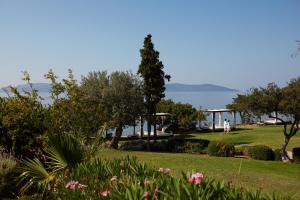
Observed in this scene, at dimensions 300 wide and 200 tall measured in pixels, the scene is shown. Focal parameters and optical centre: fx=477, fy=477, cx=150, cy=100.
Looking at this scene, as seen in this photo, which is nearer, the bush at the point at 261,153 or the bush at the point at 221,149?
the bush at the point at 261,153

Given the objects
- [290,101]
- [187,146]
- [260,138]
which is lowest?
[187,146]

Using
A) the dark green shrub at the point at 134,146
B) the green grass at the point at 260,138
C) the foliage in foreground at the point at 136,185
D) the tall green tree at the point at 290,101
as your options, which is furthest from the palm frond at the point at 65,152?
the green grass at the point at 260,138

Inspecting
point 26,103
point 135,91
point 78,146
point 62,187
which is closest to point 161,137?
point 135,91

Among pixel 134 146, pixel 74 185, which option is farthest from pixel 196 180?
pixel 134 146

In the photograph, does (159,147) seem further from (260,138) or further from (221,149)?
(260,138)

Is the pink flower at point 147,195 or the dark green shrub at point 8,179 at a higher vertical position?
the pink flower at point 147,195

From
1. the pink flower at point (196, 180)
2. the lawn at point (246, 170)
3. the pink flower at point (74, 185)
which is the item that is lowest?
the lawn at point (246, 170)

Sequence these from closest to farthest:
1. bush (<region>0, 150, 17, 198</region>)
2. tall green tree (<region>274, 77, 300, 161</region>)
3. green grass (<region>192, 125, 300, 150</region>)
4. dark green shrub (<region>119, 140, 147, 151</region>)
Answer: bush (<region>0, 150, 17, 198</region>) → tall green tree (<region>274, 77, 300, 161</region>) → dark green shrub (<region>119, 140, 147, 151</region>) → green grass (<region>192, 125, 300, 150</region>)

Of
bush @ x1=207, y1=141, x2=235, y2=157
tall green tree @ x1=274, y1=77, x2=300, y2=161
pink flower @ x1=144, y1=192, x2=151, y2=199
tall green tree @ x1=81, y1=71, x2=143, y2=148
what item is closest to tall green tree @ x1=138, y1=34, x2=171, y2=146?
tall green tree @ x1=81, y1=71, x2=143, y2=148

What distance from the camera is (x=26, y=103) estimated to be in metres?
14.3

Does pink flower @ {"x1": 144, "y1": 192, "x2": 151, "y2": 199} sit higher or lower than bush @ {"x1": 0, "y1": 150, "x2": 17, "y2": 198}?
higher

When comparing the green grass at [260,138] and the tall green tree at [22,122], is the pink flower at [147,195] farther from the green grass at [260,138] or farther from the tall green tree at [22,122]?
the green grass at [260,138]

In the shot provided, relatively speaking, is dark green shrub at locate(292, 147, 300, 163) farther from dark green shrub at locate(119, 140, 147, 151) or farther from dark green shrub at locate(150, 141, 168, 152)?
dark green shrub at locate(119, 140, 147, 151)

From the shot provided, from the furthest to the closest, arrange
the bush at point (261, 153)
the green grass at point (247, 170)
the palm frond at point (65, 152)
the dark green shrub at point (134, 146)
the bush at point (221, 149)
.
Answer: the dark green shrub at point (134, 146), the bush at point (221, 149), the bush at point (261, 153), the green grass at point (247, 170), the palm frond at point (65, 152)
